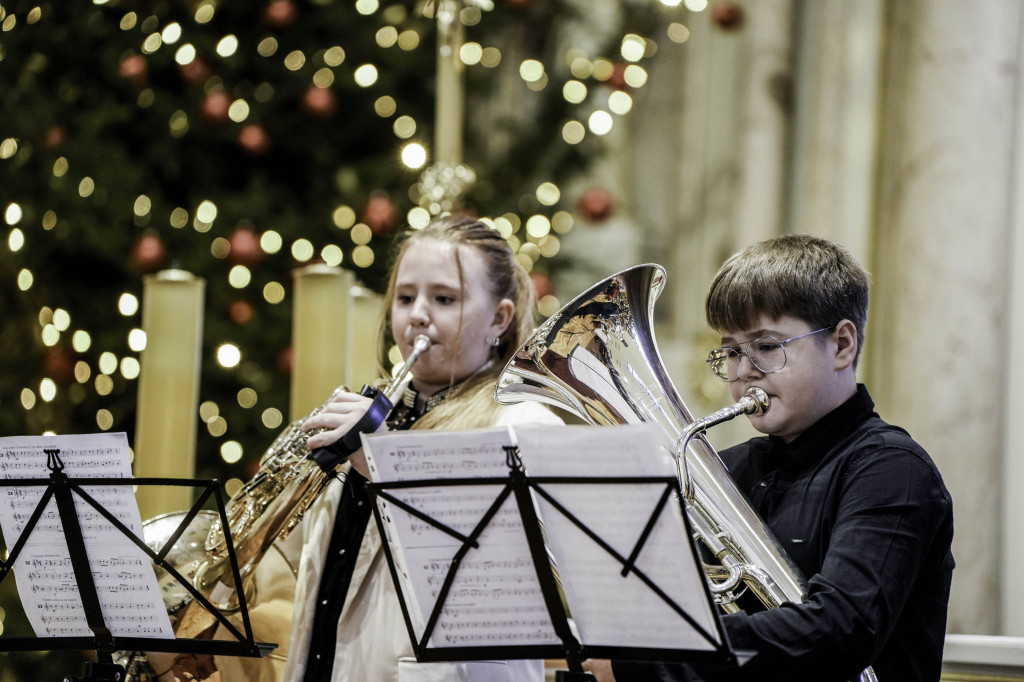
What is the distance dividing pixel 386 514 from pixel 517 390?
427 mm

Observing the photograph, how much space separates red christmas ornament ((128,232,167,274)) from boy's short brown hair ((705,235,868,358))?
225cm

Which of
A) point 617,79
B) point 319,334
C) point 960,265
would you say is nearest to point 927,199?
point 960,265

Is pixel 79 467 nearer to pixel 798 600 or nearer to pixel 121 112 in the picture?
pixel 798 600

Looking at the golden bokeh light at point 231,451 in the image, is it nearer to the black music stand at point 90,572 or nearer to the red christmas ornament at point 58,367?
the red christmas ornament at point 58,367

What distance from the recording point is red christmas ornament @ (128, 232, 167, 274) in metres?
3.38

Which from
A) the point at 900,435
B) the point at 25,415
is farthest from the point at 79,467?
the point at 25,415

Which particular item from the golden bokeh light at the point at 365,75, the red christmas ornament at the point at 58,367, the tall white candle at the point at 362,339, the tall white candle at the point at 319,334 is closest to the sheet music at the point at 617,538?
the tall white candle at the point at 319,334

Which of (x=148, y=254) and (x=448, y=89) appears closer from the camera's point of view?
(x=448, y=89)

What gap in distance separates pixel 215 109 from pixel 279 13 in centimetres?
46

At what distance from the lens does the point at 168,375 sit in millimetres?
2260

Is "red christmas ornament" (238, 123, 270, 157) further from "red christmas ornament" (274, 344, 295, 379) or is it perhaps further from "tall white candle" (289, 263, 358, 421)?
"tall white candle" (289, 263, 358, 421)

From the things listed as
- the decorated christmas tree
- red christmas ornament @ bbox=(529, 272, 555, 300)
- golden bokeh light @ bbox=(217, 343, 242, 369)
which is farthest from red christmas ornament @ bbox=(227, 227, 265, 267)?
red christmas ornament @ bbox=(529, 272, 555, 300)

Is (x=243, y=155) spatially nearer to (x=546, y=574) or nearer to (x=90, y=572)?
(x=90, y=572)

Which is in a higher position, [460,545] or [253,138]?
[253,138]
